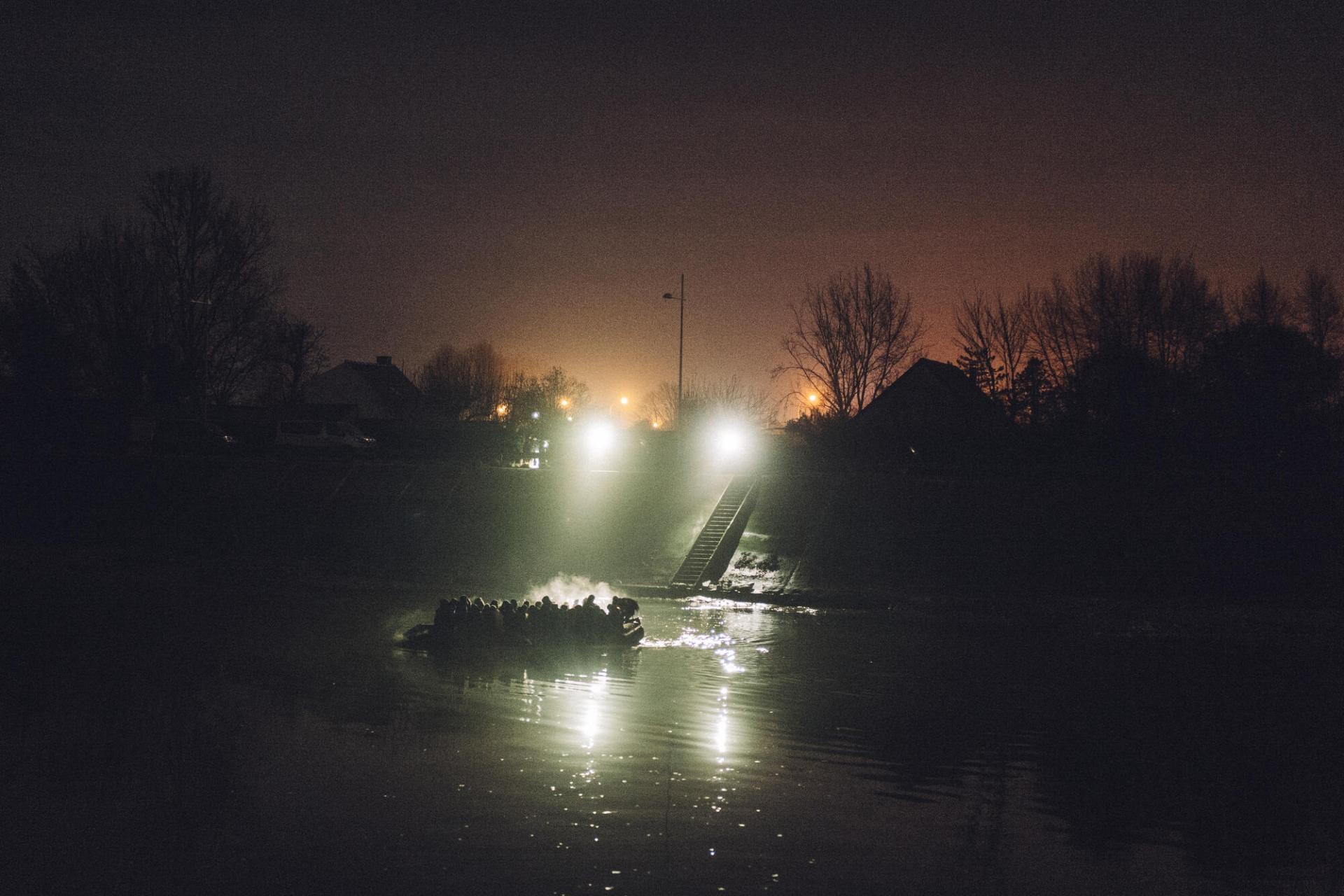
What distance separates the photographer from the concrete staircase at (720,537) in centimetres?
2655

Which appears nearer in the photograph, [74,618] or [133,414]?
[74,618]

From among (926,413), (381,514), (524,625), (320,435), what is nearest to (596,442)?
(320,435)

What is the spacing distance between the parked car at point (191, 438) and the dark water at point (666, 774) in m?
27.3

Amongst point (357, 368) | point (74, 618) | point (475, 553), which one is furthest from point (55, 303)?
point (74, 618)

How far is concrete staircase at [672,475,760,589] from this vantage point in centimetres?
2655

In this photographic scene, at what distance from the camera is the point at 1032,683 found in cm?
1537

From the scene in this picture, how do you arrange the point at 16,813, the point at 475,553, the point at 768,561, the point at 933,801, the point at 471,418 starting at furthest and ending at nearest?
the point at 471,418
the point at 475,553
the point at 768,561
the point at 933,801
the point at 16,813

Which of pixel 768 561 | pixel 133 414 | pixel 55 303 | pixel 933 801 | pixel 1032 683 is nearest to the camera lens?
pixel 933 801

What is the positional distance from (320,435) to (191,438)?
→ 694cm

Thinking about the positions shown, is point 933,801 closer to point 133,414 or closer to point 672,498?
point 672,498

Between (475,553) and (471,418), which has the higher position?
(471,418)

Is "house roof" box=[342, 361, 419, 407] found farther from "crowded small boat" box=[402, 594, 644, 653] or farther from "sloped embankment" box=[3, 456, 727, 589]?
"crowded small boat" box=[402, 594, 644, 653]

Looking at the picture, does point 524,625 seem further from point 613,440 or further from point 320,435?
point 320,435

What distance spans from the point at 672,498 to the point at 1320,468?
18338 mm
